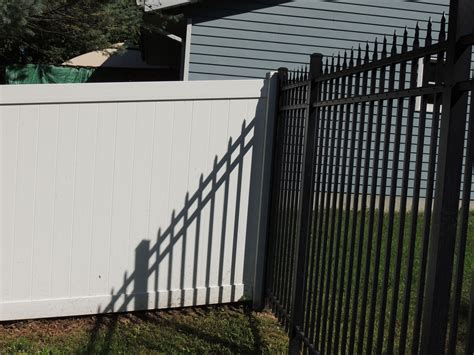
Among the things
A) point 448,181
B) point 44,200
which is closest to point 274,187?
point 44,200

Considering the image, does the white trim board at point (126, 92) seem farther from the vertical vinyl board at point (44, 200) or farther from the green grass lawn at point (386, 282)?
the green grass lawn at point (386, 282)

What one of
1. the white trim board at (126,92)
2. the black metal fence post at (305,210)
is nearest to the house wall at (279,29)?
the white trim board at (126,92)

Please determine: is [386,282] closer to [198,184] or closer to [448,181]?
[448,181]

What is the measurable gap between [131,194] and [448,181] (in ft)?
10.4

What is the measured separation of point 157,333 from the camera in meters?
4.85

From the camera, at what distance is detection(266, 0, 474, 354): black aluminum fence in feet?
7.58

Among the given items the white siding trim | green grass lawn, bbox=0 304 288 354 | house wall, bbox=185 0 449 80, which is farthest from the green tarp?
green grass lawn, bbox=0 304 288 354

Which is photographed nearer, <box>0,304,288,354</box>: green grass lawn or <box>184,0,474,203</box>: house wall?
<box>0,304,288,354</box>: green grass lawn

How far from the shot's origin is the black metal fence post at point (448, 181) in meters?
2.29

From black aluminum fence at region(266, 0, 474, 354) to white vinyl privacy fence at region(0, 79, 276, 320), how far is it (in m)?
0.33

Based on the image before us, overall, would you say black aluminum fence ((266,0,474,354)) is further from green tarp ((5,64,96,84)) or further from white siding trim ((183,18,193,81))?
green tarp ((5,64,96,84))

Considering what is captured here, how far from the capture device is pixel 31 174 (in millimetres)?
4766

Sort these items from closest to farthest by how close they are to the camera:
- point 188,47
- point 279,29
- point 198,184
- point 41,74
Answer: point 198,184 < point 188,47 < point 279,29 < point 41,74

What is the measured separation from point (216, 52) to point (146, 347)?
233 inches
